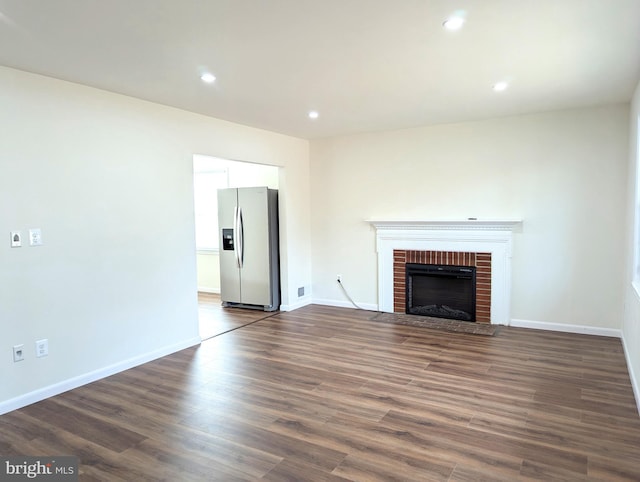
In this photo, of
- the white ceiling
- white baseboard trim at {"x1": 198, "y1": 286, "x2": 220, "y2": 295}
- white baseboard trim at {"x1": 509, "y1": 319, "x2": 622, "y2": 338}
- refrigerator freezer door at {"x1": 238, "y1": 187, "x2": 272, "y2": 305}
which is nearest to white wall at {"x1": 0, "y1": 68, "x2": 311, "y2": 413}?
the white ceiling

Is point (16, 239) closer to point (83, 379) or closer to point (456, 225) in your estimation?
point (83, 379)

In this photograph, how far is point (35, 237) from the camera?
3246mm

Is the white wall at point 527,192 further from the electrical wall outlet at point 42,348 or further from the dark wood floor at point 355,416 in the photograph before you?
the electrical wall outlet at point 42,348

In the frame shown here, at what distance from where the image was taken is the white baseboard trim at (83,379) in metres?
3.14

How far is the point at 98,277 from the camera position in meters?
3.68

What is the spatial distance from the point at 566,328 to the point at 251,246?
413cm

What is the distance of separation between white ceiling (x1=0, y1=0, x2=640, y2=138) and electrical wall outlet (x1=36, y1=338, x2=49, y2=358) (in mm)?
2050

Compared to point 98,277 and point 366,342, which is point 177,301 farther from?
point 366,342

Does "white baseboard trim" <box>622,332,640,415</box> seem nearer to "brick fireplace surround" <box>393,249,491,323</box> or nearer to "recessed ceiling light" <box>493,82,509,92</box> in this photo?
"brick fireplace surround" <box>393,249,491,323</box>

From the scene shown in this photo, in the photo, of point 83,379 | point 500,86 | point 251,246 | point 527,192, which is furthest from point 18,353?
point 527,192

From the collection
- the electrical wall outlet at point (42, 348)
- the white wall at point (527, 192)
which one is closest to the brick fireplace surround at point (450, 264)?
the white wall at point (527, 192)

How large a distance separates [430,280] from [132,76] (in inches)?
164

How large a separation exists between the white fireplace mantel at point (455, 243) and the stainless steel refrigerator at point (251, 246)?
1.48m

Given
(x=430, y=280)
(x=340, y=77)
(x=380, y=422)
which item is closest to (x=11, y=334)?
(x=380, y=422)
